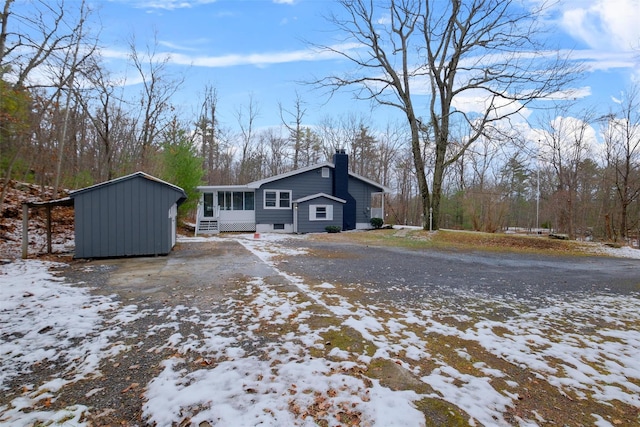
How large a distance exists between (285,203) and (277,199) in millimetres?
549

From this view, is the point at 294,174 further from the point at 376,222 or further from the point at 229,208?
the point at 376,222

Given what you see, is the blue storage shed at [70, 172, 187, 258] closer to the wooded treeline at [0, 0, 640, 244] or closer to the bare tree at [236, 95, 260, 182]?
the wooded treeline at [0, 0, 640, 244]

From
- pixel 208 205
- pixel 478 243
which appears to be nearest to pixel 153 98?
pixel 208 205

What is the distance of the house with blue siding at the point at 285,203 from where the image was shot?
17828mm

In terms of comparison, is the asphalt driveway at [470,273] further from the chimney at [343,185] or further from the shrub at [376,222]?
the shrub at [376,222]

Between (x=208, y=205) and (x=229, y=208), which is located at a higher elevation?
(x=208, y=205)

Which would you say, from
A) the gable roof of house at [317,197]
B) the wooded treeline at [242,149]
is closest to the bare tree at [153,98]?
the wooded treeline at [242,149]

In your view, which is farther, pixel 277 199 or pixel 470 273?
pixel 277 199

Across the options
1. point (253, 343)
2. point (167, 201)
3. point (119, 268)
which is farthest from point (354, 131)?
point (253, 343)

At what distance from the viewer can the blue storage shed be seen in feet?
26.8

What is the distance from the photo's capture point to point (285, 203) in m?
18.7

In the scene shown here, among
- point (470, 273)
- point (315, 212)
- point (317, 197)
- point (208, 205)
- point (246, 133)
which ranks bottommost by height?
point (470, 273)

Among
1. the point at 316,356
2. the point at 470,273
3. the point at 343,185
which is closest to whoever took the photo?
the point at 316,356

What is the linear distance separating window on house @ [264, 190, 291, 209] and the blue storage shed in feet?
29.7
